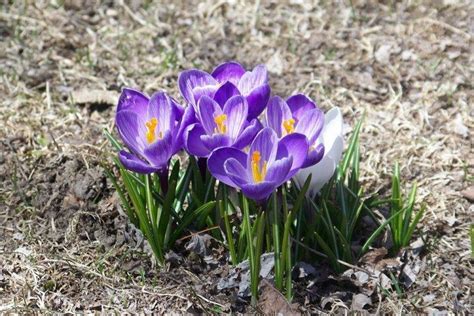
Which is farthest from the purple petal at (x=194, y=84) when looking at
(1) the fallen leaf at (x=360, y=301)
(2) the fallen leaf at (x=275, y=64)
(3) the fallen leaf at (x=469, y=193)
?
(2) the fallen leaf at (x=275, y=64)

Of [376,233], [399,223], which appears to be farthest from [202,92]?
[399,223]

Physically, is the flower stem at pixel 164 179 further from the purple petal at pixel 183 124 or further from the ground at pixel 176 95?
the ground at pixel 176 95

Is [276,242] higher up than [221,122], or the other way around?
[221,122]

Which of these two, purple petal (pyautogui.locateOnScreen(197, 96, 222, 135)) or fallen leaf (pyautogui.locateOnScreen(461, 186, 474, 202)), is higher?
purple petal (pyautogui.locateOnScreen(197, 96, 222, 135))

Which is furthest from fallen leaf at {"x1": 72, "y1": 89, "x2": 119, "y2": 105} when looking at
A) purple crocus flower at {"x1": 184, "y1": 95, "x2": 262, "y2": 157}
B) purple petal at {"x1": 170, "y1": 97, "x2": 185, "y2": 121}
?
purple crocus flower at {"x1": 184, "y1": 95, "x2": 262, "y2": 157}

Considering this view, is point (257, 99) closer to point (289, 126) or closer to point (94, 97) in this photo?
point (289, 126)

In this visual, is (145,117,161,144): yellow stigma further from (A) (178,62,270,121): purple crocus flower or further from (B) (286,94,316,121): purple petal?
(B) (286,94,316,121): purple petal

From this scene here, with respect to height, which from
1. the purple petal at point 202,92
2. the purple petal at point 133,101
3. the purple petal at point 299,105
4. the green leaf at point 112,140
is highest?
the purple petal at point 202,92

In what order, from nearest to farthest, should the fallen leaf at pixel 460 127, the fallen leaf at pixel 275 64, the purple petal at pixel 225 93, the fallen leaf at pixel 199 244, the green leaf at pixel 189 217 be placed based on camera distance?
the purple petal at pixel 225 93
the green leaf at pixel 189 217
the fallen leaf at pixel 199 244
the fallen leaf at pixel 460 127
the fallen leaf at pixel 275 64
